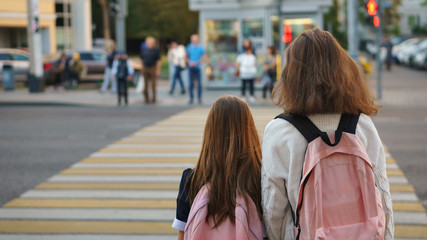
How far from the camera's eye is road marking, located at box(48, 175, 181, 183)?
7609 millimetres

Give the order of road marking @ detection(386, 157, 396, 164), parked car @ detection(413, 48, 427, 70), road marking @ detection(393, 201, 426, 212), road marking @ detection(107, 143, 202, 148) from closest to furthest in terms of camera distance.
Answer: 1. road marking @ detection(393, 201, 426, 212)
2. road marking @ detection(386, 157, 396, 164)
3. road marking @ detection(107, 143, 202, 148)
4. parked car @ detection(413, 48, 427, 70)

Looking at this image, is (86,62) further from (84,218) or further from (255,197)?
(255,197)

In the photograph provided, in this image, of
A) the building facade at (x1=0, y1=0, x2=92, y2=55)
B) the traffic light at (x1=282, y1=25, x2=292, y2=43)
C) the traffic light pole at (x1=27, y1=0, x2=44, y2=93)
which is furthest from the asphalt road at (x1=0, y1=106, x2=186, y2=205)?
the building facade at (x1=0, y1=0, x2=92, y2=55)

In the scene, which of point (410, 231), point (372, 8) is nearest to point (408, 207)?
point (410, 231)

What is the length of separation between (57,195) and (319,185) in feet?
16.5

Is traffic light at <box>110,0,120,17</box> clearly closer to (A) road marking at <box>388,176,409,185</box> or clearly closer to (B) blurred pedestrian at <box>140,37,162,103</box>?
(B) blurred pedestrian at <box>140,37,162,103</box>

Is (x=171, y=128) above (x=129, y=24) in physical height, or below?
below

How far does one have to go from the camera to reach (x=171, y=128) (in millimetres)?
12375

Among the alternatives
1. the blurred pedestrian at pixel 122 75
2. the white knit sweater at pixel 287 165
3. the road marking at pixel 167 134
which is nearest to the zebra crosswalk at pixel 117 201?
the road marking at pixel 167 134

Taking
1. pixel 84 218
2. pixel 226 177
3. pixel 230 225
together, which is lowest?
pixel 84 218

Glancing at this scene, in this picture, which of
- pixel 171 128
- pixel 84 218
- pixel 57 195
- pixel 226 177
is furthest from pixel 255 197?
pixel 171 128

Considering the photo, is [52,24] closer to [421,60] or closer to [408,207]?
[421,60]

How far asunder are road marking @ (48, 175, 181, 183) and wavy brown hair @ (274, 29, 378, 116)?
16.6 ft

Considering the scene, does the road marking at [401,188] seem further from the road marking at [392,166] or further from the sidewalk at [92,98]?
the sidewalk at [92,98]
